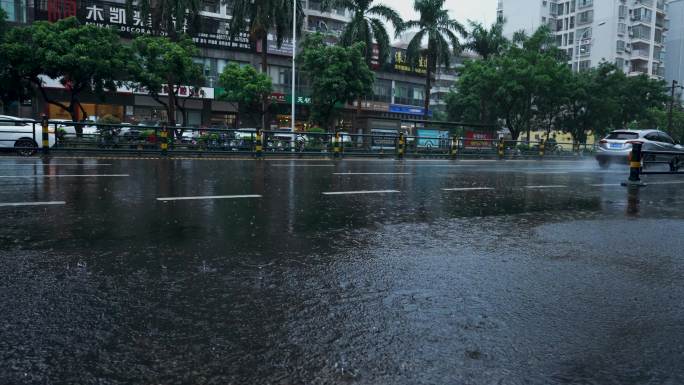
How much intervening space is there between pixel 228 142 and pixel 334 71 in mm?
14342

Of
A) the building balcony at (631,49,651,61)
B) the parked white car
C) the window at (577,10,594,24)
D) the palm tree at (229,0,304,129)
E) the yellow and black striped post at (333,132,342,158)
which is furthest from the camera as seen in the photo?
the window at (577,10,594,24)

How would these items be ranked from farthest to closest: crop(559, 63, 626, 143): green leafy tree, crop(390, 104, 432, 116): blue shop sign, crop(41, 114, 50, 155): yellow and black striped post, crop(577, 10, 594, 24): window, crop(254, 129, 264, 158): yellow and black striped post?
crop(577, 10, 594, 24): window → crop(390, 104, 432, 116): blue shop sign → crop(559, 63, 626, 143): green leafy tree → crop(254, 129, 264, 158): yellow and black striped post → crop(41, 114, 50, 155): yellow and black striped post

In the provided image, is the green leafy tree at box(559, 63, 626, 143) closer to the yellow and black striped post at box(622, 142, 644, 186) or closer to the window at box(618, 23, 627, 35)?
the yellow and black striped post at box(622, 142, 644, 186)

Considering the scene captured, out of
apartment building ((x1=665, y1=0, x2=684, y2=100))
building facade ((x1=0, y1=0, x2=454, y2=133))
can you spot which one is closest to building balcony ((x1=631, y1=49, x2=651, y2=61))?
apartment building ((x1=665, y1=0, x2=684, y2=100))

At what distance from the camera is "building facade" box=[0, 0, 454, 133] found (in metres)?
38.7

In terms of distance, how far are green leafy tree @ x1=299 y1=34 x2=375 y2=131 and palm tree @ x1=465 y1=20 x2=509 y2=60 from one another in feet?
42.8

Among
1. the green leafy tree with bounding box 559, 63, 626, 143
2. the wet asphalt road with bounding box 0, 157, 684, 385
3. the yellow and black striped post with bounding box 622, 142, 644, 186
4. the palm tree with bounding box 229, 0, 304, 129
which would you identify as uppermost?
the palm tree with bounding box 229, 0, 304, 129

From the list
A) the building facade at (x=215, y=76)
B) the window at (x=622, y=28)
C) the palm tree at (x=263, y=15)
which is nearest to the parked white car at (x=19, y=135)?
the building facade at (x=215, y=76)

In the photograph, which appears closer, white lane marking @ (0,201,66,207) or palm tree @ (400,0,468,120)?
white lane marking @ (0,201,66,207)

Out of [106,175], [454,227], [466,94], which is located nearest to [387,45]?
[466,94]

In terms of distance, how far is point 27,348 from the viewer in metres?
2.23

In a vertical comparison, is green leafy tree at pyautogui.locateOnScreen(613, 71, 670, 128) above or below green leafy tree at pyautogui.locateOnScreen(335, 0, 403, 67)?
below

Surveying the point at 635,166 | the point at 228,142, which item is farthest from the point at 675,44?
the point at 635,166

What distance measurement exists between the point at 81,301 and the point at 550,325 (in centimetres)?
247
